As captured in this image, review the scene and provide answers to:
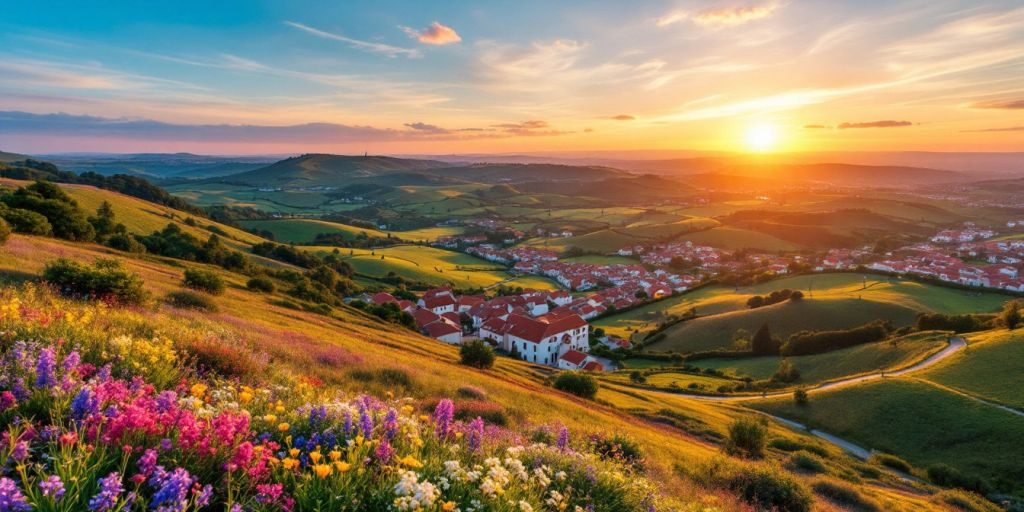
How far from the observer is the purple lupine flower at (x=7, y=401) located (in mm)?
4430

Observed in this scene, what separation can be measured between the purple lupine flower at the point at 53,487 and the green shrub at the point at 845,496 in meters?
20.3

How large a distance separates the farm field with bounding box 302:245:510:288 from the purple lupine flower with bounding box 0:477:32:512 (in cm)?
10437

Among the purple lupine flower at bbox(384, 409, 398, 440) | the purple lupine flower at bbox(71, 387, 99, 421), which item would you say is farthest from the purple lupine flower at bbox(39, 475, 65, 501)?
the purple lupine flower at bbox(384, 409, 398, 440)

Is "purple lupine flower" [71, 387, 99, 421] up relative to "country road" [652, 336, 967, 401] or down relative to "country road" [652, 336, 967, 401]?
up

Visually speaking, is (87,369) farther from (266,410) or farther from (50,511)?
(50,511)

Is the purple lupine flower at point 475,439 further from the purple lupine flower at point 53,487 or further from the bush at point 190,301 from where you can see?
the bush at point 190,301

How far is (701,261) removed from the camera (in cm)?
13862

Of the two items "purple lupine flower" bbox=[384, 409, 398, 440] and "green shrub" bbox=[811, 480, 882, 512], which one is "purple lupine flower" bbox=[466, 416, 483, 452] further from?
"green shrub" bbox=[811, 480, 882, 512]

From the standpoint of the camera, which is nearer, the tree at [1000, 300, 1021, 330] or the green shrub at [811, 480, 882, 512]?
the green shrub at [811, 480, 882, 512]

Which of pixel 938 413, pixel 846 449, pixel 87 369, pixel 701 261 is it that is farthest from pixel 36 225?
pixel 701 261

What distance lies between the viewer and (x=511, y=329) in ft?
231

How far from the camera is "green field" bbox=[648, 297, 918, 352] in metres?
64.4

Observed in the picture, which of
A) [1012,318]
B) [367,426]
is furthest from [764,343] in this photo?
[367,426]

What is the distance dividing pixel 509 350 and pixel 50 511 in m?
68.3
